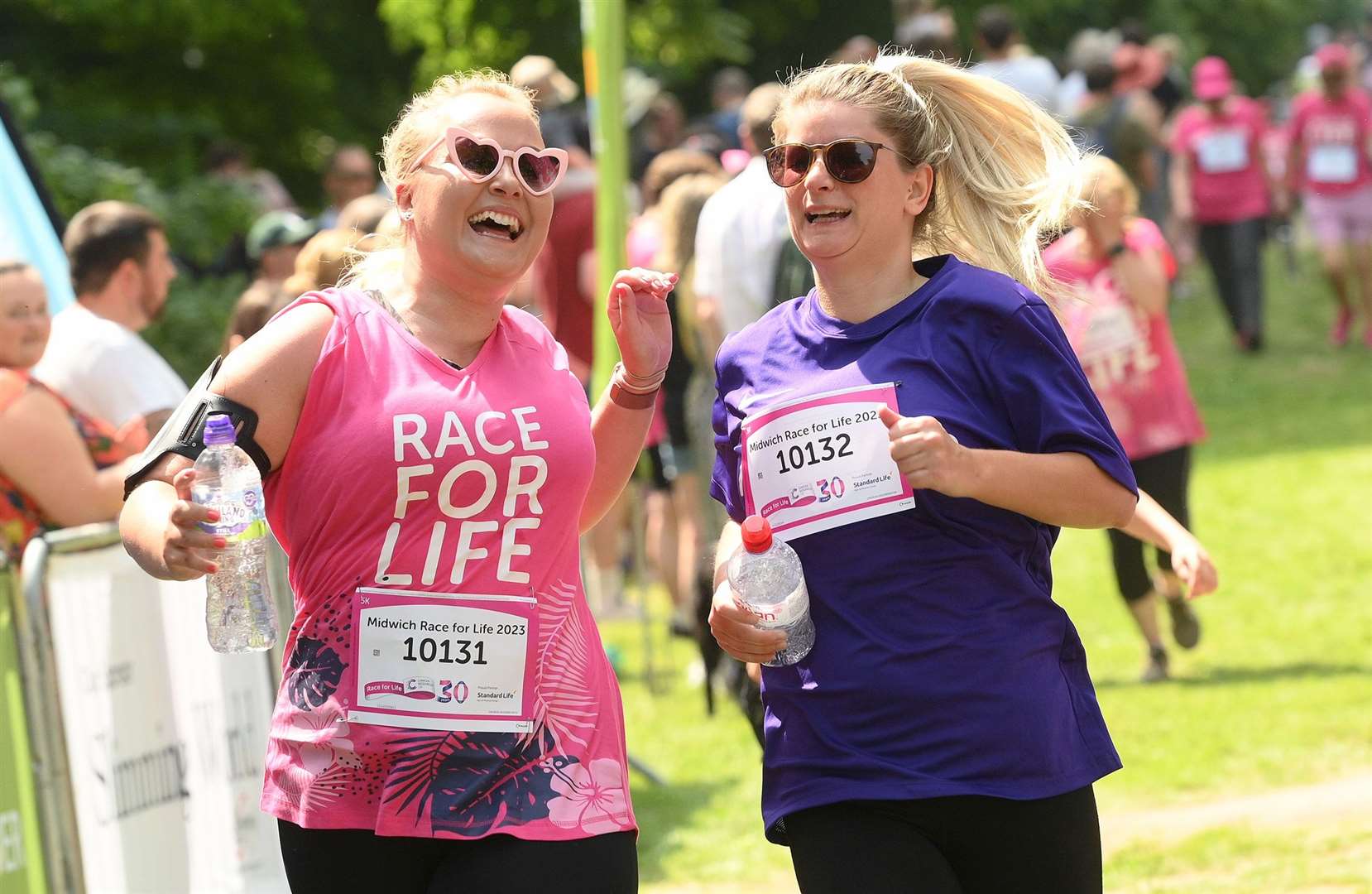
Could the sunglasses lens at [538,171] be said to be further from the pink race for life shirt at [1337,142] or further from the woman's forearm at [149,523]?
the pink race for life shirt at [1337,142]

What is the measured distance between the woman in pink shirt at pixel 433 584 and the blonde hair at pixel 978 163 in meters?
0.69

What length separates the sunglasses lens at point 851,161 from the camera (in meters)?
3.43

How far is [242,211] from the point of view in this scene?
15086 mm

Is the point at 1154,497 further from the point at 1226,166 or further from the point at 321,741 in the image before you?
the point at 1226,166

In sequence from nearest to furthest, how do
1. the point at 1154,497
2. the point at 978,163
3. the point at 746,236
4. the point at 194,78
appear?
the point at 978,163, the point at 746,236, the point at 1154,497, the point at 194,78

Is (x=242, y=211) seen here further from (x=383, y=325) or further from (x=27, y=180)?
(x=383, y=325)

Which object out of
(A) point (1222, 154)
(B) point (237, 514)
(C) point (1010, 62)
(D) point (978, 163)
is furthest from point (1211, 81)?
(B) point (237, 514)

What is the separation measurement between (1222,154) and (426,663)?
14838 millimetres

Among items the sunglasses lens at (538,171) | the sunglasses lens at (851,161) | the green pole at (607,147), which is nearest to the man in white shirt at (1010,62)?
the green pole at (607,147)

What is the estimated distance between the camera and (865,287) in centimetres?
345

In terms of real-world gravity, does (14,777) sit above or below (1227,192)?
below

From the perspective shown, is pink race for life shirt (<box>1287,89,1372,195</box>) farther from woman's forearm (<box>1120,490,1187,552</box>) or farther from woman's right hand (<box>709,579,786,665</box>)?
woman's right hand (<box>709,579,786,665</box>)

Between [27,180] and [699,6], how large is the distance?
1424cm

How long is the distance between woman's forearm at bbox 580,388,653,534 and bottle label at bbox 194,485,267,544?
0.71 m
